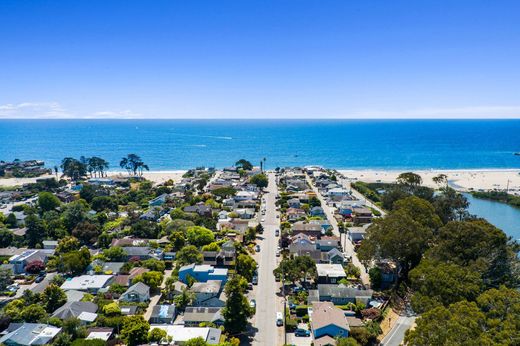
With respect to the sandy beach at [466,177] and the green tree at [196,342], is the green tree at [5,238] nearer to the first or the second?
the green tree at [196,342]

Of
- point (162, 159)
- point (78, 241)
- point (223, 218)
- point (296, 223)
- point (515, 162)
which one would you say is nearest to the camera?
point (78, 241)

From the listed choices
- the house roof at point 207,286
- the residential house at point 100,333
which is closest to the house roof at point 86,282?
the residential house at point 100,333

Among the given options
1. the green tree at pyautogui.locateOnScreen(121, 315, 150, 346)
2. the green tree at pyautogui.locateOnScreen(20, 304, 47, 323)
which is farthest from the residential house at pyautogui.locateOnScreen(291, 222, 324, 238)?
the green tree at pyautogui.locateOnScreen(20, 304, 47, 323)

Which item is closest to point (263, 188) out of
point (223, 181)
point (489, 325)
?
point (223, 181)

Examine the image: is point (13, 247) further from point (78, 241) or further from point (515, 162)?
point (515, 162)

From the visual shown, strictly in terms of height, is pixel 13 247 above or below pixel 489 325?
below

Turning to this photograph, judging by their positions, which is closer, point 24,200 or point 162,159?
point 24,200

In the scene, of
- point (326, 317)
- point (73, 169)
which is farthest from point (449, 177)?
point (73, 169)

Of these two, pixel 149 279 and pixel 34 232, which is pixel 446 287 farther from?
pixel 34 232
